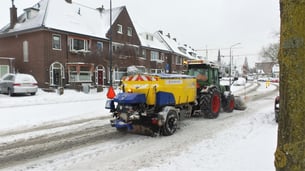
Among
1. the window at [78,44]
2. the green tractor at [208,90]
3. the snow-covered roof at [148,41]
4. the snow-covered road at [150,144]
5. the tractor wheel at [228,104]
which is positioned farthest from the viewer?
the snow-covered roof at [148,41]

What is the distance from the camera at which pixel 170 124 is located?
8453 mm

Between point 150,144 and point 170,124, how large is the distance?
134 cm

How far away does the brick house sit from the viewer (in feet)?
86.0

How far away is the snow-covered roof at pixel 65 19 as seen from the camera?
27031 mm

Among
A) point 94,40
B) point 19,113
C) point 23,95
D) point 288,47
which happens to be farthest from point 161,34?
point 288,47

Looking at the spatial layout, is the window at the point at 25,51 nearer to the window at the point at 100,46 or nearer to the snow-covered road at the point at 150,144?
the window at the point at 100,46

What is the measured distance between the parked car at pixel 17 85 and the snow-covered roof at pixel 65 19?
6.97 meters

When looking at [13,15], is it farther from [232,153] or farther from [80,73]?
[232,153]

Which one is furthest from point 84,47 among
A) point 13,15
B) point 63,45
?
point 13,15

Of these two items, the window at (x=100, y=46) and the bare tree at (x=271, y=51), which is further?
the bare tree at (x=271, y=51)

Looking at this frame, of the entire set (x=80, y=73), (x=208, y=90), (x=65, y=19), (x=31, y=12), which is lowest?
(x=208, y=90)

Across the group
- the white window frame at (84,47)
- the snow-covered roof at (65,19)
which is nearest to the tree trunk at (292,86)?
the snow-covered roof at (65,19)

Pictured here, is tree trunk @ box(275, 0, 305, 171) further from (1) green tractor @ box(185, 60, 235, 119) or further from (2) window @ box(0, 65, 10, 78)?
(2) window @ box(0, 65, 10, 78)

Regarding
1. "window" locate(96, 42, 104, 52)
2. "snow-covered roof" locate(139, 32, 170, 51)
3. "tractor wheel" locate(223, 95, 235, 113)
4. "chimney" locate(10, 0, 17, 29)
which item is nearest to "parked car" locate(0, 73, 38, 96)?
"chimney" locate(10, 0, 17, 29)
